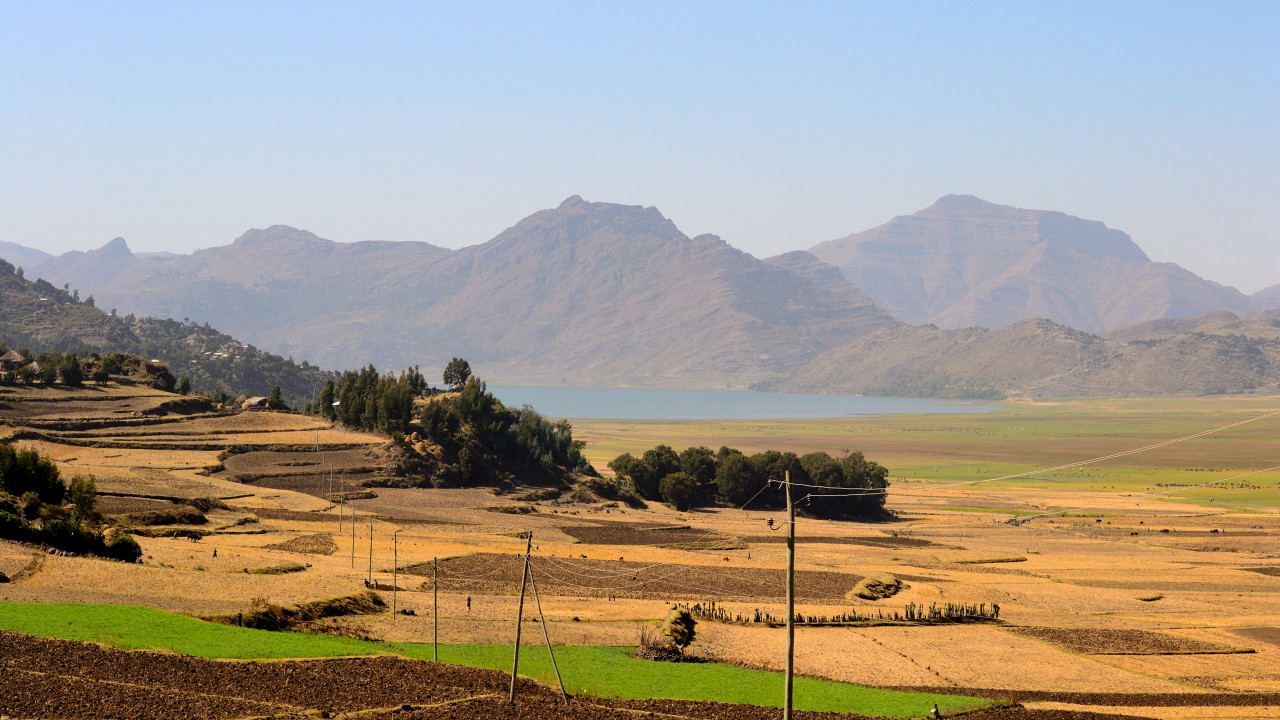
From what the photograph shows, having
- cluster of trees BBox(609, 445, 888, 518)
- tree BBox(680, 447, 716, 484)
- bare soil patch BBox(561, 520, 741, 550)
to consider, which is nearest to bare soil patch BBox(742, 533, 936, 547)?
bare soil patch BBox(561, 520, 741, 550)

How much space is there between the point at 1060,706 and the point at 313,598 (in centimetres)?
2742

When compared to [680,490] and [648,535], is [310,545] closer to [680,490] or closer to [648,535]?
[648,535]

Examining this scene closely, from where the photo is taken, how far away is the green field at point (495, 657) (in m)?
32.2

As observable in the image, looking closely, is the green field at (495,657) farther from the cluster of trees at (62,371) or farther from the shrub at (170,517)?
the cluster of trees at (62,371)

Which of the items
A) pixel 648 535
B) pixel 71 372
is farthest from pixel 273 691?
pixel 71 372

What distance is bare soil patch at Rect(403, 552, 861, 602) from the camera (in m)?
53.8

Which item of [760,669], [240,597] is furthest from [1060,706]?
[240,597]

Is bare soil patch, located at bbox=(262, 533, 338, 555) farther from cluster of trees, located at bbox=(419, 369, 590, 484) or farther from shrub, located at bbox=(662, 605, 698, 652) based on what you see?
cluster of trees, located at bbox=(419, 369, 590, 484)

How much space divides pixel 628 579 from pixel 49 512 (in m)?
28.4

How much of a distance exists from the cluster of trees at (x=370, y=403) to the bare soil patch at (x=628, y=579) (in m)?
49.3

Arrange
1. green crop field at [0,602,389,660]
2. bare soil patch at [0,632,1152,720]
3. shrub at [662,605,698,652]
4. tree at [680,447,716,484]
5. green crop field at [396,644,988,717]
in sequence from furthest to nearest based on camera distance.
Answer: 1. tree at [680,447,716,484]
2. shrub at [662,605,698,652]
3. green crop field at [396,644,988,717]
4. green crop field at [0,602,389,660]
5. bare soil patch at [0,632,1152,720]

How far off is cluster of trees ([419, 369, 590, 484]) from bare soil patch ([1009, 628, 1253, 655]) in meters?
65.7

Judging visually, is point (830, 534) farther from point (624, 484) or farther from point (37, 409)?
point (37, 409)

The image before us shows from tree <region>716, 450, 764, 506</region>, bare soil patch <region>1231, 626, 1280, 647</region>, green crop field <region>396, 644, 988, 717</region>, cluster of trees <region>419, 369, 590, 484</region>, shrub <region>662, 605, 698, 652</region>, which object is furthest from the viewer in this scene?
cluster of trees <region>419, 369, 590, 484</region>
